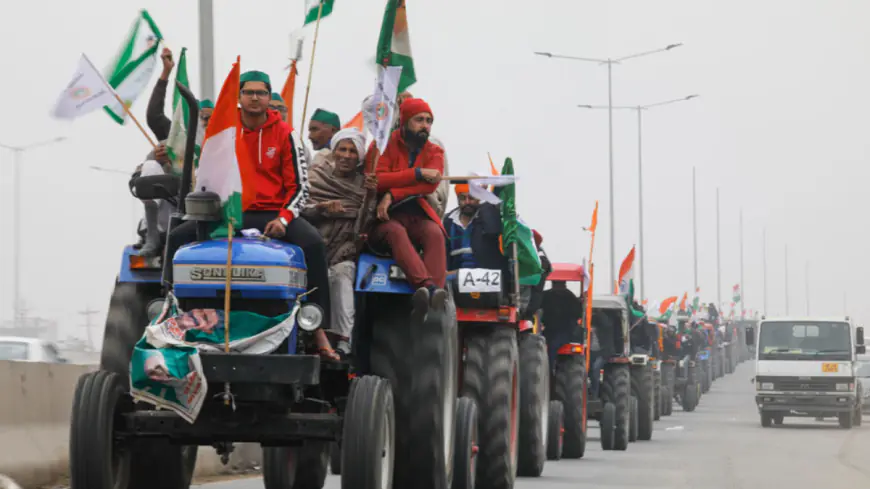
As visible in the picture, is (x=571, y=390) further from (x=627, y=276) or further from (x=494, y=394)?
(x=627, y=276)

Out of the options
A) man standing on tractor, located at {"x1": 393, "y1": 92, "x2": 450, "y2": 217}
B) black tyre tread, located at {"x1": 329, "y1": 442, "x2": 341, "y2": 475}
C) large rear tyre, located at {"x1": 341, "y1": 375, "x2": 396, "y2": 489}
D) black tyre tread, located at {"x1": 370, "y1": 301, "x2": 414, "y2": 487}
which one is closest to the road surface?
black tyre tread, located at {"x1": 329, "y1": 442, "x2": 341, "y2": 475}

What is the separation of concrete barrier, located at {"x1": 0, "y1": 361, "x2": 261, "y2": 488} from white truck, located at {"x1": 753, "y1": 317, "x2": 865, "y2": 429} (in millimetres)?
26101

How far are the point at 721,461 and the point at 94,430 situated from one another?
15.4 metres

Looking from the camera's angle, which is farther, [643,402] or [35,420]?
[643,402]

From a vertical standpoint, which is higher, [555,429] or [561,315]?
[561,315]

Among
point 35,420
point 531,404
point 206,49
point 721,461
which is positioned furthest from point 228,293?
point 721,461

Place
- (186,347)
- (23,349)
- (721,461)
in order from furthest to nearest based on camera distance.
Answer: (23,349) → (721,461) → (186,347)

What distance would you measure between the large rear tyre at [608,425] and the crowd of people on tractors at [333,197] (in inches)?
567

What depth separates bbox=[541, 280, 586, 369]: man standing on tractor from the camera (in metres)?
24.7

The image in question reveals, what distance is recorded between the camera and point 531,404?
1862 centimetres

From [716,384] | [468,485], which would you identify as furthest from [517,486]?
[716,384]

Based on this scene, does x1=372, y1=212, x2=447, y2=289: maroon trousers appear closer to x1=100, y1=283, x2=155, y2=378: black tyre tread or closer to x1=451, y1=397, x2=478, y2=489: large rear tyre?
x1=100, y1=283, x2=155, y2=378: black tyre tread

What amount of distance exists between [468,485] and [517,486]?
14.0 ft

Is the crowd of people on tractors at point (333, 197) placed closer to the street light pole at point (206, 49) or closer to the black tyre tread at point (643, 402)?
the street light pole at point (206, 49)
